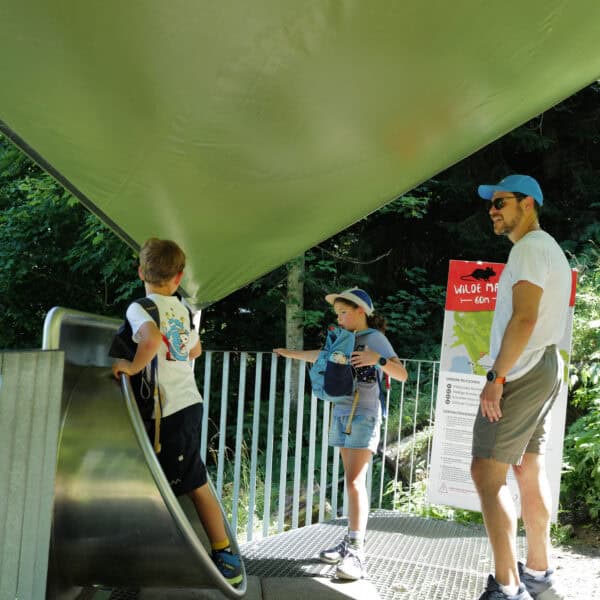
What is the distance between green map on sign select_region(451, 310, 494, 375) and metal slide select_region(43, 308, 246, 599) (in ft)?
9.13

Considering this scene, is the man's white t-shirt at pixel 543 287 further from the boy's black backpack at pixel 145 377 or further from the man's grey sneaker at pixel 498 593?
the boy's black backpack at pixel 145 377

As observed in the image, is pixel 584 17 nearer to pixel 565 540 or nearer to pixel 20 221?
pixel 565 540

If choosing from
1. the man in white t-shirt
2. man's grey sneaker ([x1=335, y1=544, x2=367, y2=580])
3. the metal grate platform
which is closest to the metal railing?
the metal grate platform

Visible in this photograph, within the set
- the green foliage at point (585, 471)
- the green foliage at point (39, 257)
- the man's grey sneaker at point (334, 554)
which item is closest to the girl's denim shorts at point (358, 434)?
the man's grey sneaker at point (334, 554)

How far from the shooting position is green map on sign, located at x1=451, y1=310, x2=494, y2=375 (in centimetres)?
477

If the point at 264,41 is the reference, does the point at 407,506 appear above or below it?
below

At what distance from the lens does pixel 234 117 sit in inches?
104

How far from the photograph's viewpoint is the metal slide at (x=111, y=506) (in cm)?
229

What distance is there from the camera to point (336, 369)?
351 cm

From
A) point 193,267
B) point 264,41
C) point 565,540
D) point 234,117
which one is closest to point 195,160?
point 234,117

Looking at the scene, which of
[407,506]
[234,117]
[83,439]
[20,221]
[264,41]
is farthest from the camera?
[20,221]

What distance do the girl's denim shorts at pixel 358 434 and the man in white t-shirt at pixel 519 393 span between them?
2.22 feet

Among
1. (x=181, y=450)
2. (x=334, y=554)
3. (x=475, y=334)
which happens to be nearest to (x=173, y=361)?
(x=181, y=450)

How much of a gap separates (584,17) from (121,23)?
1396 millimetres
